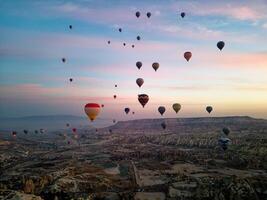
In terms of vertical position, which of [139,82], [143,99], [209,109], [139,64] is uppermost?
[139,64]

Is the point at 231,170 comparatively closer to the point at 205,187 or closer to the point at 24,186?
the point at 205,187

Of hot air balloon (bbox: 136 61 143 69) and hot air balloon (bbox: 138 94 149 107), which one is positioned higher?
hot air balloon (bbox: 136 61 143 69)

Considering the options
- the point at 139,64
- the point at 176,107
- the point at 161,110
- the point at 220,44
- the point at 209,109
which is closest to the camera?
the point at 220,44

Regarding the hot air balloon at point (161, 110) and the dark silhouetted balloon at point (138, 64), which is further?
the hot air balloon at point (161, 110)

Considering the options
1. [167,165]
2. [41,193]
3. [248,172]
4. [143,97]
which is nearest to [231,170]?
[248,172]

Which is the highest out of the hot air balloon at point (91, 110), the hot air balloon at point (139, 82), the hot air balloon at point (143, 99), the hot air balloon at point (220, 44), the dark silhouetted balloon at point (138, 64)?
the hot air balloon at point (220, 44)

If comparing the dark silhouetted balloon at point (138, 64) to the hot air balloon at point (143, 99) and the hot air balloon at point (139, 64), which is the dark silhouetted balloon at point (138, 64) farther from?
the hot air balloon at point (143, 99)

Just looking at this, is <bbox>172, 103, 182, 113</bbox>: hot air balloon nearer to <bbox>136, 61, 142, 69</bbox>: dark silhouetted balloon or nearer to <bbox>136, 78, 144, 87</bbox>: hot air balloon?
<bbox>136, 78, 144, 87</bbox>: hot air balloon

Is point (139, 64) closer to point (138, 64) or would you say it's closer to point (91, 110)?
point (138, 64)

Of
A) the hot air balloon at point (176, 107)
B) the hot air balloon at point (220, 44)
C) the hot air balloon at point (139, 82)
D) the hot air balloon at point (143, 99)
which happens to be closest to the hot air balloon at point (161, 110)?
the hot air balloon at point (176, 107)

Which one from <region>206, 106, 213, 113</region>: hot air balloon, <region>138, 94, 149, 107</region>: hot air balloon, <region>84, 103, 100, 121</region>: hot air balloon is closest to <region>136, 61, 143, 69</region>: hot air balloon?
<region>138, 94, 149, 107</region>: hot air balloon

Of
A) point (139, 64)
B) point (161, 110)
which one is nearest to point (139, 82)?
point (139, 64)
